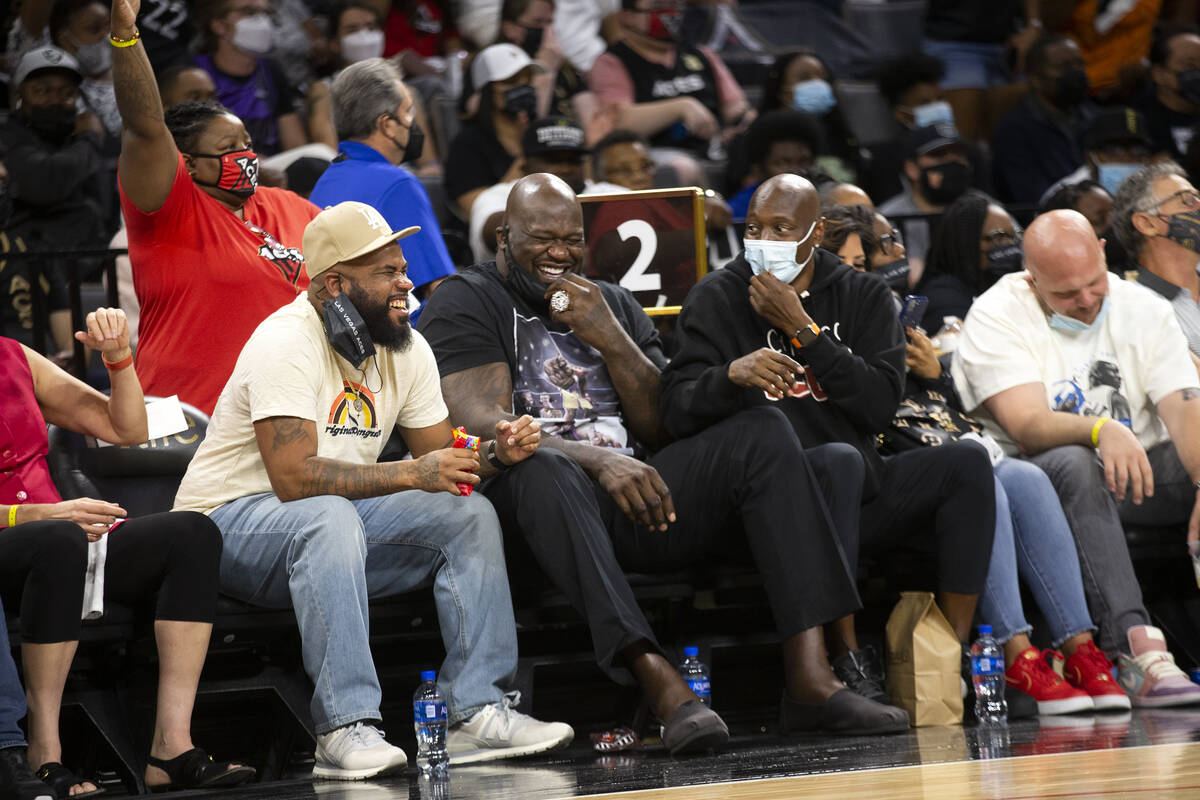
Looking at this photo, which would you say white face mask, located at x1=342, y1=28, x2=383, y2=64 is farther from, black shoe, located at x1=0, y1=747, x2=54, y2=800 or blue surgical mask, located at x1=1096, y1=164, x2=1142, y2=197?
black shoe, located at x1=0, y1=747, x2=54, y2=800

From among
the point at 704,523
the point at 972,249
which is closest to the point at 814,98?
the point at 972,249

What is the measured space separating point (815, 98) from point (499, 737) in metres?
4.96

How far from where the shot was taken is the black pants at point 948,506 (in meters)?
4.52

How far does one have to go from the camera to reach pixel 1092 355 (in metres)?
5.14

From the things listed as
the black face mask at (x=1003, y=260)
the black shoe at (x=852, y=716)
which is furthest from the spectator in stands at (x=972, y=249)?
the black shoe at (x=852, y=716)

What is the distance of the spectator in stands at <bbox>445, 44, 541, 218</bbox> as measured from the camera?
6.98 meters

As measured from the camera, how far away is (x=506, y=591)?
4.07 meters

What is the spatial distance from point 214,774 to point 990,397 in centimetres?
270

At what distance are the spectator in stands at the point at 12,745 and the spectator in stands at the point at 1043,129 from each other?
610cm

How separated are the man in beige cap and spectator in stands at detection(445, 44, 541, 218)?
9.13ft

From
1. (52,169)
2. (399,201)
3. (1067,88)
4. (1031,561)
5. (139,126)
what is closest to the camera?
(139,126)

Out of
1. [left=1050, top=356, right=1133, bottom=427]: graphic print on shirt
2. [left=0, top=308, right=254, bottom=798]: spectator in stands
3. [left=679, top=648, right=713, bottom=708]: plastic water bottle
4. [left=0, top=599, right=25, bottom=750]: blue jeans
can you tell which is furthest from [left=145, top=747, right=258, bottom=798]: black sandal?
[left=1050, top=356, right=1133, bottom=427]: graphic print on shirt

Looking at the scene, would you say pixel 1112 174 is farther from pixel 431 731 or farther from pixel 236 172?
pixel 431 731

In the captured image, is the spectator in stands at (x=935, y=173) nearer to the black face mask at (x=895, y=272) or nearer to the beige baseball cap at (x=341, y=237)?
the black face mask at (x=895, y=272)
